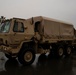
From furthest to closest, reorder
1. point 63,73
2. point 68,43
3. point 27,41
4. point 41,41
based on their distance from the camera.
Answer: point 68,43 → point 41,41 → point 27,41 → point 63,73

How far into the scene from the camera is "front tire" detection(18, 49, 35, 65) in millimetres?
8642

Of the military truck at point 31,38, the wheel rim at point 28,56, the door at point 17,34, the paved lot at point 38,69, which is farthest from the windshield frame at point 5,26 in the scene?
the paved lot at point 38,69

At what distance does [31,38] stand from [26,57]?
50.5 inches

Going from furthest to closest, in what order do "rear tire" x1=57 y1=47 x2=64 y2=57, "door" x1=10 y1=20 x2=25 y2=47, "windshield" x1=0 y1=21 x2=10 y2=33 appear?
"rear tire" x1=57 y1=47 x2=64 y2=57
"windshield" x1=0 y1=21 x2=10 y2=33
"door" x1=10 y1=20 x2=25 y2=47

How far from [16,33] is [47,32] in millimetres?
2800

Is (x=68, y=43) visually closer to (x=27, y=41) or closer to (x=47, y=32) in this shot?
(x=47, y=32)

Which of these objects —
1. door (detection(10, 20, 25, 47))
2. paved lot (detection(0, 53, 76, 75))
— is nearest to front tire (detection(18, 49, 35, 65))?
paved lot (detection(0, 53, 76, 75))

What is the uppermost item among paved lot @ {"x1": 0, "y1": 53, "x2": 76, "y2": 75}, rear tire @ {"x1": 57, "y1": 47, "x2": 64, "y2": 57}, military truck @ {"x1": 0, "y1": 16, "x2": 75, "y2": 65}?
military truck @ {"x1": 0, "y1": 16, "x2": 75, "y2": 65}

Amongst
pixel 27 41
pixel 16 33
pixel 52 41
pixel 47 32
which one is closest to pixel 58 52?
pixel 52 41

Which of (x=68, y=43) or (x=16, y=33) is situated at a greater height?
(x=16, y=33)

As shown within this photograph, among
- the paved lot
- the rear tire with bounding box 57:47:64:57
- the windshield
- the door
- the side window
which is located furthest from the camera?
the rear tire with bounding box 57:47:64:57

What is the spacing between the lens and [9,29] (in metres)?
8.55

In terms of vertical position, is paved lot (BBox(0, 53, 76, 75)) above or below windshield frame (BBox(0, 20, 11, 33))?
below

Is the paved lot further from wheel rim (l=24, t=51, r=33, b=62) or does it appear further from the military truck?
the military truck
